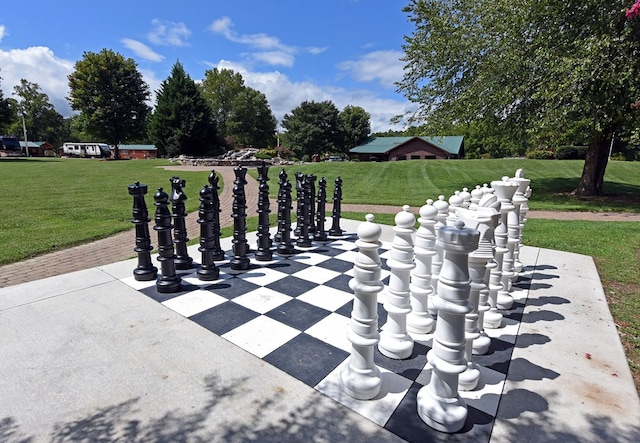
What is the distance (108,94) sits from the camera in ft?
115

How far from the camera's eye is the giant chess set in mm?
1725

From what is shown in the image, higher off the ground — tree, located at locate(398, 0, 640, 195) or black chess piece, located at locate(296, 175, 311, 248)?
tree, located at locate(398, 0, 640, 195)

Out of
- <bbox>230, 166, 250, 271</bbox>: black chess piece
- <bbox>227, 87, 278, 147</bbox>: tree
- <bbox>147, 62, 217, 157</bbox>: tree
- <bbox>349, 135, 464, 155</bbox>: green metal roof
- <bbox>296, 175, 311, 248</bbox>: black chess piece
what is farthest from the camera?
<bbox>227, 87, 278, 147</bbox>: tree

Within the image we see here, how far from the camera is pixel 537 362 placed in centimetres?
226

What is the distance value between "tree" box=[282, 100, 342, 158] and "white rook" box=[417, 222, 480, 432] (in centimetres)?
4358

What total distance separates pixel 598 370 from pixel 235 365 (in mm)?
2445

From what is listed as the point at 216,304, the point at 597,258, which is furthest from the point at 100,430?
the point at 597,258

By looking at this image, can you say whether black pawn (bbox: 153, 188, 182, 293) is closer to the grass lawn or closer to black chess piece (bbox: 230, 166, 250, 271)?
black chess piece (bbox: 230, 166, 250, 271)

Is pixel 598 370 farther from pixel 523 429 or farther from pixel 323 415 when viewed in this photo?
pixel 323 415

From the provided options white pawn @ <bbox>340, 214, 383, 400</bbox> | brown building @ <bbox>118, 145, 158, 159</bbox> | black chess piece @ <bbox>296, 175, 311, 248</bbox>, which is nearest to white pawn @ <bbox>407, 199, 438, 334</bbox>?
white pawn @ <bbox>340, 214, 383, 400</bbox>

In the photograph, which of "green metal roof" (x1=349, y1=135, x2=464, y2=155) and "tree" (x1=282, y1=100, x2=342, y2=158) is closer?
"green metal roof" (x1=349, y1=135, x2=464, y2=155)

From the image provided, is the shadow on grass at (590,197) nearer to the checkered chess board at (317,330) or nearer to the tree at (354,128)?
the checkered chess board at (317,330)

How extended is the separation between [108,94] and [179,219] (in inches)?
1594

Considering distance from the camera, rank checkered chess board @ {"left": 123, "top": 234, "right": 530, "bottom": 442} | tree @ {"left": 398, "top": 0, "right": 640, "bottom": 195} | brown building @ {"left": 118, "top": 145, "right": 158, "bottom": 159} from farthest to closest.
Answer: brown building @ {"left": 118, "top": 145, "right": 158, "bottom": 159}
tree @ {"left": 398, "top": 0, "right": 640, "bottom": 195}
checkered chess board @ {"left": 123, "top": 234, "right": 530, "bottom": 442}
